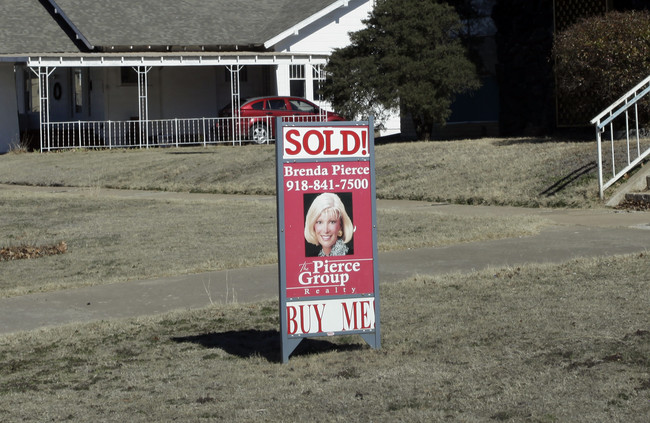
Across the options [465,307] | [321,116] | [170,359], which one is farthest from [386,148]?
[170,359]

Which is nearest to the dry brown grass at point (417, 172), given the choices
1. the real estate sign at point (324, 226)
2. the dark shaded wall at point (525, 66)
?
the dark shaded wall at point (525, 66)

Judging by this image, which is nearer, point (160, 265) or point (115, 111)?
point (160, 265)

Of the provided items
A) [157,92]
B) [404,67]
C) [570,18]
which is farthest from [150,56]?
[570,18]

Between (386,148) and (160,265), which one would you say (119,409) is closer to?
(160,265)

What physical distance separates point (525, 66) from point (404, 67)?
296 centimetres

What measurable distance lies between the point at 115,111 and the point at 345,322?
100 feet

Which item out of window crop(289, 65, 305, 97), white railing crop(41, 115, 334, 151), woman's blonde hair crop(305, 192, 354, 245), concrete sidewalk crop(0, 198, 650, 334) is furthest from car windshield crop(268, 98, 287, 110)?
woman's blonde hair crop(305, 192, 354, 245)

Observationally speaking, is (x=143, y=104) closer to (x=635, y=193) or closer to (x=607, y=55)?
(x=607, y=55)

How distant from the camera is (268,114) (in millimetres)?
33625

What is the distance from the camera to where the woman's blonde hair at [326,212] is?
6.72 m

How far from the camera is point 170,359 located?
276 inches

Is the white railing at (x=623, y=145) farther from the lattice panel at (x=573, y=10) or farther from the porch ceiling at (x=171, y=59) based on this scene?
the porch ceiling at (x=171, y=59)

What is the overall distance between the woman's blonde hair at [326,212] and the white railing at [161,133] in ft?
82.2

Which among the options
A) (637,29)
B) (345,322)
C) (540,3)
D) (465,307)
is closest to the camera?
(345,322)
